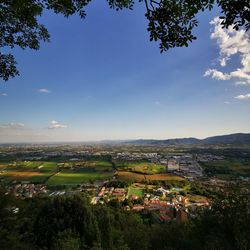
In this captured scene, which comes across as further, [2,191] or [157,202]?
[157,202]

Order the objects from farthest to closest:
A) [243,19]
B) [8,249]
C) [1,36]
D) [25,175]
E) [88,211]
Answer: [25,175]
[88,211]
[8,249]
[1,36]
[243,19]

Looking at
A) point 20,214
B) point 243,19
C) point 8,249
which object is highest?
point 243,19

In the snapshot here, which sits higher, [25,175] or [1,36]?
[1,36]

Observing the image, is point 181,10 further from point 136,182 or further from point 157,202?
point 136,182

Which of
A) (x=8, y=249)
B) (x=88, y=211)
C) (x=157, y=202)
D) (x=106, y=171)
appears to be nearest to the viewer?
(x=8, y=249)

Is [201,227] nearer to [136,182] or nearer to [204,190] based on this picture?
[204,190]

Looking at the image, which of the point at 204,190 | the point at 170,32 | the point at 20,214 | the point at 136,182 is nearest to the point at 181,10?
the point at 170,32

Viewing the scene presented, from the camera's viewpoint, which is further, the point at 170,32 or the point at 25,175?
the point at 25,175

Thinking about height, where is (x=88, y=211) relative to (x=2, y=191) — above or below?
below

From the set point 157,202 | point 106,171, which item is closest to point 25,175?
point 106,171
